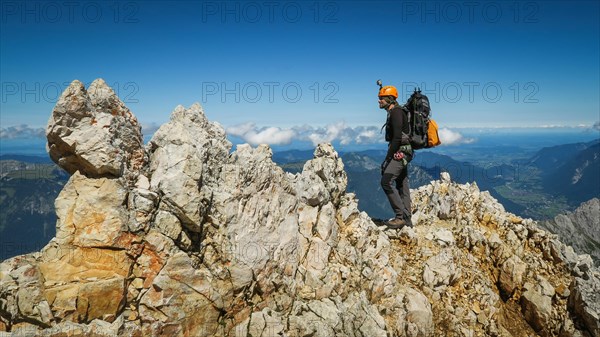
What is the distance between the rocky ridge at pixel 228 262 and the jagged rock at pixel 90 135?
41 millimetres

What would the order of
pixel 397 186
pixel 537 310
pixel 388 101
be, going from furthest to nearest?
pixel 397 186 → pixel 537 310 → pixel 388 101

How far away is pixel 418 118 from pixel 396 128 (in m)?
1.57

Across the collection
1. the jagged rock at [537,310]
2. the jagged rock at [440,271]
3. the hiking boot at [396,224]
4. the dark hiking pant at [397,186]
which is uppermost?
the dark hiking pant at [397,186]

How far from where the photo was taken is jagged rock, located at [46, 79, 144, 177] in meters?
9.97

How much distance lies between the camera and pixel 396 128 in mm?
14805

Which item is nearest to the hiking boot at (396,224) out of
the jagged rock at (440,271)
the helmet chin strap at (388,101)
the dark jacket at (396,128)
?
the jagged rock at (440,271)

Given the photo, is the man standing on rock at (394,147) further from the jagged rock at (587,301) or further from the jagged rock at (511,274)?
the jagged rock at (587,301)

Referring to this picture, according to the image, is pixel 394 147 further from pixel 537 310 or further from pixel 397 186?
pixel 537 310

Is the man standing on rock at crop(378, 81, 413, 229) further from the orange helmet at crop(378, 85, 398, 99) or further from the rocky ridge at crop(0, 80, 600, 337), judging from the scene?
the rocky ridge at crop(0, 80, 600, 337)

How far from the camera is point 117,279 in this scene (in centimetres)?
935

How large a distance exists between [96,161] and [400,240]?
14.7m

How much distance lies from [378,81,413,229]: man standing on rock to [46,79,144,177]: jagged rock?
1119cm

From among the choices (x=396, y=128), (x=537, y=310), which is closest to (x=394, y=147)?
(x=396, y=128)

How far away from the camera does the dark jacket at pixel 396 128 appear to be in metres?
14.8
